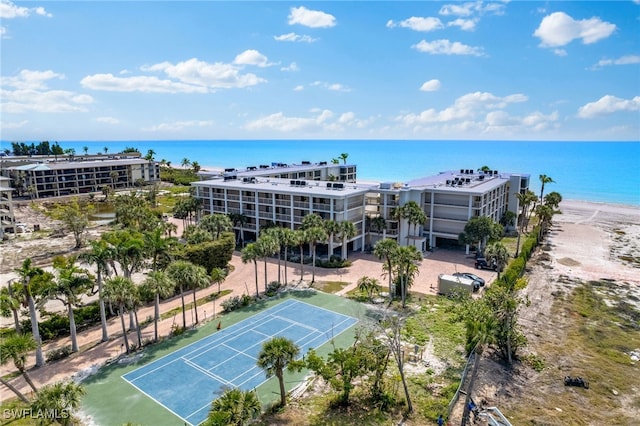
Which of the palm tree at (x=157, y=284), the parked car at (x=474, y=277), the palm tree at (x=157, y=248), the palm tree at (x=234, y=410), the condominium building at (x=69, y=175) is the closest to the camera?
the palm tree at (x=234, y=410)

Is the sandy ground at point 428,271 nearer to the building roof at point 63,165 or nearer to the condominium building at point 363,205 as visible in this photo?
the condominium building at point 363,205

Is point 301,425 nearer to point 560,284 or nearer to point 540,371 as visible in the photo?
point 540,371

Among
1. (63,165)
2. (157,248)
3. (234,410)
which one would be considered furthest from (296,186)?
(63,165)

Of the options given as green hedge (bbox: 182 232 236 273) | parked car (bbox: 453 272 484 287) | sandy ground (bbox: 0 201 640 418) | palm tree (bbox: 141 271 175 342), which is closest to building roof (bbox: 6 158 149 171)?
sandy ground (bbox: 0 201 640 418)

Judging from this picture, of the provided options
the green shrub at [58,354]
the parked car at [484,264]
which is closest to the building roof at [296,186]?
the parked car at [484,264]

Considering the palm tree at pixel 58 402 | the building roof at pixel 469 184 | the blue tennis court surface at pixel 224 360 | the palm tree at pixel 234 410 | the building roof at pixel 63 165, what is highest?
the building roof at pixel 63 165

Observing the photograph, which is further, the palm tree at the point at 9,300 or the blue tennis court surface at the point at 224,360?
the palm tree at the point at 9,300

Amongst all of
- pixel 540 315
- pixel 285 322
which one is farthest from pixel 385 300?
pixel 540 315

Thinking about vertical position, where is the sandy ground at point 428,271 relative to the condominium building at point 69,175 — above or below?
below

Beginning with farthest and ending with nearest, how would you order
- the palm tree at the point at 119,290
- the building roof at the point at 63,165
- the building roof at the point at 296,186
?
the building roof at the point at 63,165
the building roof at the point at 296,186
the palm tree at the point at 119,290
